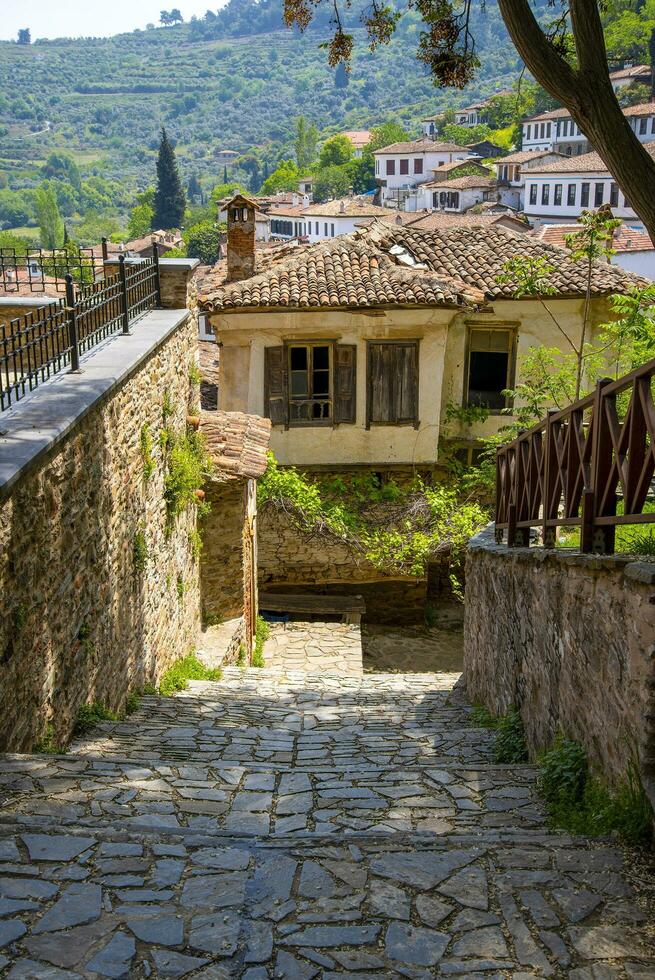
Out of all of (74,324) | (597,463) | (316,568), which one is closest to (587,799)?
(597,463)

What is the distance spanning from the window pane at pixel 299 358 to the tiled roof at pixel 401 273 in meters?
0.96

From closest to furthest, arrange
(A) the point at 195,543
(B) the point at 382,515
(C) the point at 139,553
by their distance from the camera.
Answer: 1. (C) the point at 139,553
2. (A) the point at 195,543
3. (B) the point at 382,515

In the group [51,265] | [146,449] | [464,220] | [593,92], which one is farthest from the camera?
[464,220]

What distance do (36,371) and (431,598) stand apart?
472 inches

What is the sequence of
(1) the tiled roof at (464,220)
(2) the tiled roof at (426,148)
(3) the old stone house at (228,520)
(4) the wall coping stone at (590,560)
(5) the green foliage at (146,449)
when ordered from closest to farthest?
(4) the wall coping stone at (590,560), (5) the green foliage at (146,449), (3) the old stone house at (228,520), (1) the tiled roof at (464,220), (2) the tiled roof at (426,148)

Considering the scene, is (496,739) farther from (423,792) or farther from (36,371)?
(36,371)

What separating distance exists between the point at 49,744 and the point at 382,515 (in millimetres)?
11243

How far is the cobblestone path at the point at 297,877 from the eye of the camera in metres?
3.21

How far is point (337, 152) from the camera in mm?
128375

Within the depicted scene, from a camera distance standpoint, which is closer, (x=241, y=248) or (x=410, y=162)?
(x=241, y=248)

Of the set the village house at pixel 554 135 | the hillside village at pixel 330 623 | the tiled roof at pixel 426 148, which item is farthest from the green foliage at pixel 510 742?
the tiled roof at pixel 426 148

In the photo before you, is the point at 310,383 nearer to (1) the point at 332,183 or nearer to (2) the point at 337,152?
(1) the point at 332,183

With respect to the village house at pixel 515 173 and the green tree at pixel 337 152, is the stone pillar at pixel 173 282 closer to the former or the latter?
the village house at pixel 515 173

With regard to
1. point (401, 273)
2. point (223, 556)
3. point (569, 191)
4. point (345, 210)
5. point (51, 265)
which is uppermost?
point (569, 191)
